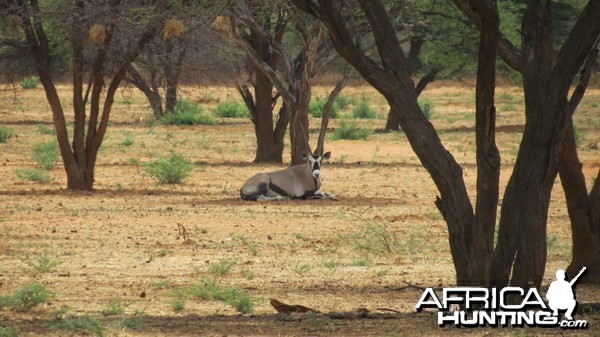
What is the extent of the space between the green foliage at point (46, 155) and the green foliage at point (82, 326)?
17623 mm

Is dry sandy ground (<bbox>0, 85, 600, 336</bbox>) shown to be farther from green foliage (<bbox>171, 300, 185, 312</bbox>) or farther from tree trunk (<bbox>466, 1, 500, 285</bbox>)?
tree trunk (<bbox>466, 1, 500, 285</bbox>)

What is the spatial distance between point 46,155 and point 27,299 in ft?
57.9

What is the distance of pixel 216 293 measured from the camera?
1020cm

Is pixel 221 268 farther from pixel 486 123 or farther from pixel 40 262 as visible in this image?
pixel 486 123

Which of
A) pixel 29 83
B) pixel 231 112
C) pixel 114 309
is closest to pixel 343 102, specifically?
pixel 231 112

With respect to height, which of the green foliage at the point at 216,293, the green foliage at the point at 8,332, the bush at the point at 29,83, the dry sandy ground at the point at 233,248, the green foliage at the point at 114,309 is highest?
the bush at the point at 29,83

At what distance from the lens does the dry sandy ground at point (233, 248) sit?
349 inches

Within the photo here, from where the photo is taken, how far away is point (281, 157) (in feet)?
90.8

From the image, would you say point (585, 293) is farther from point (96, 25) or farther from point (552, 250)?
point (96, 25)

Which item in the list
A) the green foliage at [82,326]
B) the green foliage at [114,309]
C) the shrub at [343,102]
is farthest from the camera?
the shrub at [343,102]

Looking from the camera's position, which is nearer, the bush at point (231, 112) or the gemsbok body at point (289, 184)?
the gemsbok body at point (289, 184)

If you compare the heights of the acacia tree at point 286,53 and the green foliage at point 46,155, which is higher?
the acacia tree at point 286,53
